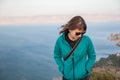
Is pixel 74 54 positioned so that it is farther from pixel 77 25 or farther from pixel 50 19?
pixel 50 19

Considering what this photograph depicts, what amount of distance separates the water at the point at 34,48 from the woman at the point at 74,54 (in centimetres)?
65

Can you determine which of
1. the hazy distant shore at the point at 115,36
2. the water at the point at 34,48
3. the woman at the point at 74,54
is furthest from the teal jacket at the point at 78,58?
the hazy distant shore at the point at 115,36

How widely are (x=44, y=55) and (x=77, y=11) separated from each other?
1.78 ft

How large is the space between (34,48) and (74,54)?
36.5 inches

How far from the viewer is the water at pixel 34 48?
9.66 ft

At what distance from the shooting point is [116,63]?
3043 millimetres

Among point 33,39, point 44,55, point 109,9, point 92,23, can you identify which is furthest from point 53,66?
point 109,9

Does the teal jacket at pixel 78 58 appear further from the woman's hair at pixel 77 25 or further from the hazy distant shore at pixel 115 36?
the hazy distant shore at pixel 115 36

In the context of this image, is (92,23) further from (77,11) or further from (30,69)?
(30,69)

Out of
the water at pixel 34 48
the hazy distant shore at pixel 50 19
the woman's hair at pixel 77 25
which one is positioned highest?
the woman's hair at pixel 77 25

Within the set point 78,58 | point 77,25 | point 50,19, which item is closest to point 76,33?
point 77,25

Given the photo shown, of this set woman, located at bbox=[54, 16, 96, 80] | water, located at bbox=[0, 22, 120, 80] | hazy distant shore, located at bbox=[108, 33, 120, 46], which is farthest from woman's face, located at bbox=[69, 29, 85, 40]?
hazy distant shore, located at bbox=[108, 33, 120, 46]

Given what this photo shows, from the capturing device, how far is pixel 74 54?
2199 millimetres

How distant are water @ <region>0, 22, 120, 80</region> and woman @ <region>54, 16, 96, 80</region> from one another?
0.65 m
